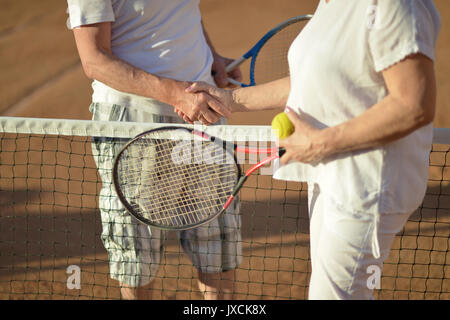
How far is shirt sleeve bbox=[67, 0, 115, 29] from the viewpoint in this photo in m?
1.82

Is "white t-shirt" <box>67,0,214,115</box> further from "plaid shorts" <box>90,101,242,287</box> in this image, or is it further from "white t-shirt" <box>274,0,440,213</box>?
"white t-shirt" <box>274,0,440,213</box>

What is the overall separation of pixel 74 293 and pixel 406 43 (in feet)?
8.39

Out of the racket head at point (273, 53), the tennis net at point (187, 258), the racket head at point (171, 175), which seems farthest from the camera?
the tennis net at point (187, 258)

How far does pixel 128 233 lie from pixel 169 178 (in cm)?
28

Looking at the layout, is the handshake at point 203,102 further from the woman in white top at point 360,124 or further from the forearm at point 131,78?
the woman in white top at point 360,124

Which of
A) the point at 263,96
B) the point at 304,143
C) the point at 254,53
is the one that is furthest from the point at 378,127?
the point at 254,53

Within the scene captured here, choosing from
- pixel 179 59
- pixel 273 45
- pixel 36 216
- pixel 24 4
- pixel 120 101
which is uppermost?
pixel 24 4

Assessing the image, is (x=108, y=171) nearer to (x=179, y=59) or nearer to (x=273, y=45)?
(x=179, y=59)

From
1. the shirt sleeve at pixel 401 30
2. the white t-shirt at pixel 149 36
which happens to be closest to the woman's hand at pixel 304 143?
the shirt sleeve at pixel 401 30

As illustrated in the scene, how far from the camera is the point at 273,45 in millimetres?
2711

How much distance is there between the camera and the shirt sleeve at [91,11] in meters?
1.82

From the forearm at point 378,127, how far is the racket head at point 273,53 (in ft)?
4.40

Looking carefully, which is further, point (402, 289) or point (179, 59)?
point (402, 289)
